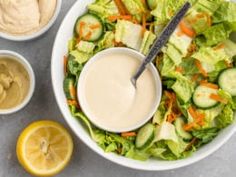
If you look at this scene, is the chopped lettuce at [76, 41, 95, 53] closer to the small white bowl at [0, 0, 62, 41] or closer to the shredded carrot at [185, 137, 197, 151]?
the small white bowl at [0, 0, 62, 41]

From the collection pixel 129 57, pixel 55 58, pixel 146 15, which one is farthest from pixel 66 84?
pixel 146 15

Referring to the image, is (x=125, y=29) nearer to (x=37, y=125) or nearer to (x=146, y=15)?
(x=146, y=15)

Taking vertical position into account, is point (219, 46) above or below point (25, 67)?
above

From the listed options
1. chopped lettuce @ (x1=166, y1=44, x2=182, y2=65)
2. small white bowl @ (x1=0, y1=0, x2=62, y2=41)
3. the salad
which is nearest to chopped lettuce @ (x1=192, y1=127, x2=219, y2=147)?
the salad

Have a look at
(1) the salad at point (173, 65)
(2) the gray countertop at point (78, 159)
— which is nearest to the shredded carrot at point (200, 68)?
(1) the salad at point (173, 65)

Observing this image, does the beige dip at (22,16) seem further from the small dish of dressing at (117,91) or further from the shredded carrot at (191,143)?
the shredded carrot at (191,143)

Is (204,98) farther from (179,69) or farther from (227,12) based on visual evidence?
(227,12)

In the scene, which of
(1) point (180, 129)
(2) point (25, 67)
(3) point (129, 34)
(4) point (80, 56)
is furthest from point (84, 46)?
(1) point (180, 129)
